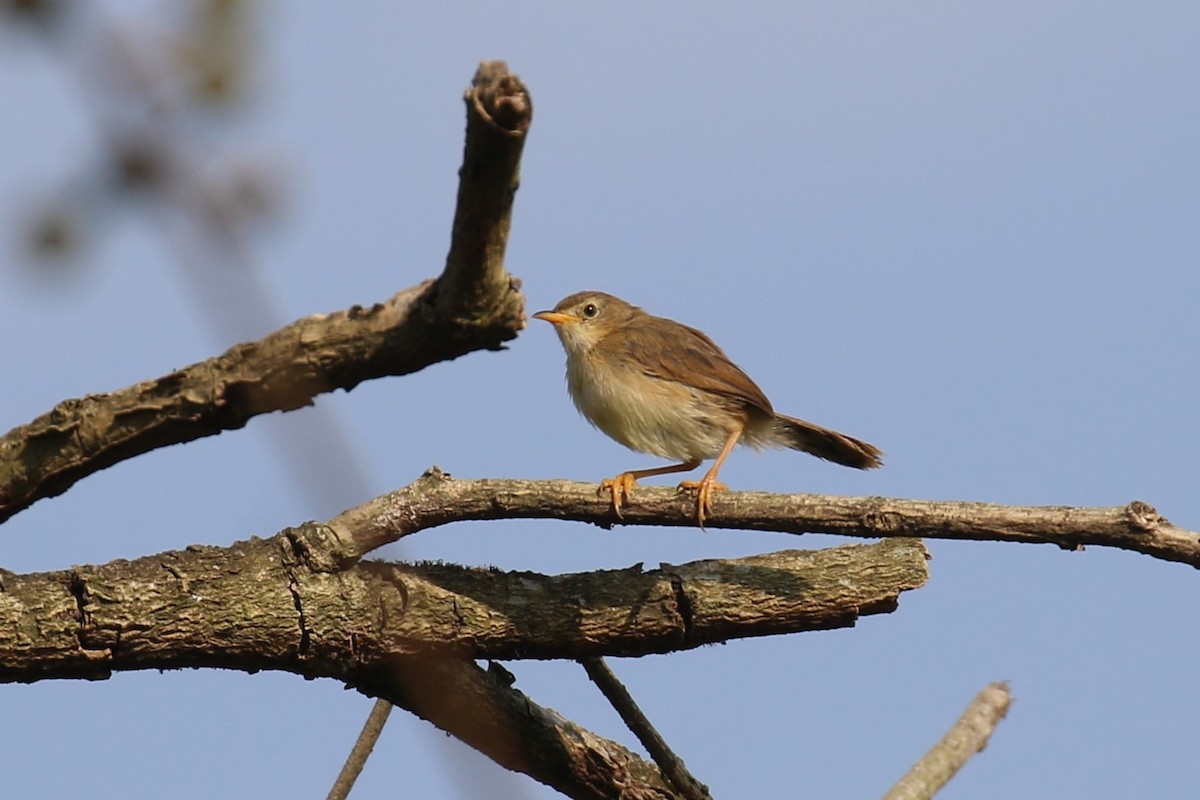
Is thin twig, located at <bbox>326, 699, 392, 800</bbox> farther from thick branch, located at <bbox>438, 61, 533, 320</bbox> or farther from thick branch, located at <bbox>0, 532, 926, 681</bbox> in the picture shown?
thick branch, located at <bbox>438, 61, 533, 320</bbox>

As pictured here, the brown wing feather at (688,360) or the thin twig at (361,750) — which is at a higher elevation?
the brown wing feather at (688,360)

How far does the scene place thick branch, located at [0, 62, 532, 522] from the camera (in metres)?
2.79

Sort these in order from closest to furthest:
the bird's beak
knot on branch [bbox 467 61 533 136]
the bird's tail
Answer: knot on branch [bbox 467 61 533 136], the bird's tail, the bird's beak

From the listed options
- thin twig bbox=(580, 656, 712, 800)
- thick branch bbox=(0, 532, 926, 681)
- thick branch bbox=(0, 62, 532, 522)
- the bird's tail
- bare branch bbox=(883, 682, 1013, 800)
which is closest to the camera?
thick branch bbox=(0, 62, 532, 522)

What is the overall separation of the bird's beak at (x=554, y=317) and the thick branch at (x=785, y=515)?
2.80m

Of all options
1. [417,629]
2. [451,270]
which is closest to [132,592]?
[417,629]

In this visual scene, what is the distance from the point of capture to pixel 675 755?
509cm

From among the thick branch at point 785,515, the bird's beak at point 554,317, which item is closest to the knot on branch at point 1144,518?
the thick branch at point 785,515

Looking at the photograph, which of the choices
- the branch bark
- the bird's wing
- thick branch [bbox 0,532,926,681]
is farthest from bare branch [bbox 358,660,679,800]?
the bird's wing

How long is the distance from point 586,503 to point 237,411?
1438 millimetres

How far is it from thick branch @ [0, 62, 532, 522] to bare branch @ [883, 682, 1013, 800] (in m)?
1.44

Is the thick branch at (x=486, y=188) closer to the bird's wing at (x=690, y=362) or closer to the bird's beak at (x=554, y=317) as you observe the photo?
the bird's wing at (x=690, y=362)

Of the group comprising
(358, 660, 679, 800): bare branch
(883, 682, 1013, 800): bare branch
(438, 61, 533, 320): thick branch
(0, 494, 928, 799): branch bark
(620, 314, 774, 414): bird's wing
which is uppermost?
(620, 314, 774, 414): bird's wing

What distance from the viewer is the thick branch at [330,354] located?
2785 mm
